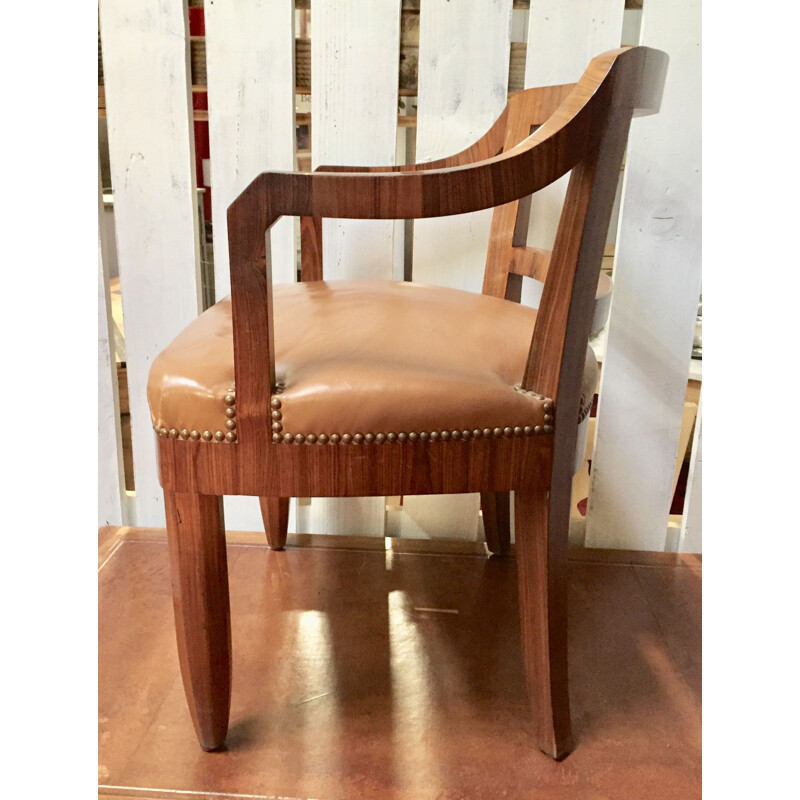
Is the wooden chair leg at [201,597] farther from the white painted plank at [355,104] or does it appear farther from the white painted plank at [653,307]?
the white painted plank at [653,307]

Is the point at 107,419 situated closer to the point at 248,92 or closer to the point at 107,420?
the point at 107,420

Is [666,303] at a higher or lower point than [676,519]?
higher

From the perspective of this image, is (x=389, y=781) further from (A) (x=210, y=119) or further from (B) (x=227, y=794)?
(A) (x=210, y=119)

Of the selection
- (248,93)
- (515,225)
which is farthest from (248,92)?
(515,225)

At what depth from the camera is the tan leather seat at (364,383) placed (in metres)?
0.78

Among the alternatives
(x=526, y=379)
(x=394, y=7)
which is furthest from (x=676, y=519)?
(x=394, y=7)

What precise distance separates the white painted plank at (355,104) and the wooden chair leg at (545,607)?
2.15ft

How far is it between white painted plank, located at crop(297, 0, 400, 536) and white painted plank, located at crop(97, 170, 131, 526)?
17.3 inches

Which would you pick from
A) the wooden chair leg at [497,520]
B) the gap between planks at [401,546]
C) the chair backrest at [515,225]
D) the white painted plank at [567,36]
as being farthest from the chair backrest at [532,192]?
the gap between planks at [401,546]

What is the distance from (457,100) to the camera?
4.15 ft

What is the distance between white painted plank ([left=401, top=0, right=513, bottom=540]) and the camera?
1.21m

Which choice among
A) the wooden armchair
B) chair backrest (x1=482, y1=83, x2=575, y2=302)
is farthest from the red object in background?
the wooden armchair

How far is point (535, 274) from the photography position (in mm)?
1172

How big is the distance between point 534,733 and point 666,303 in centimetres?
79
